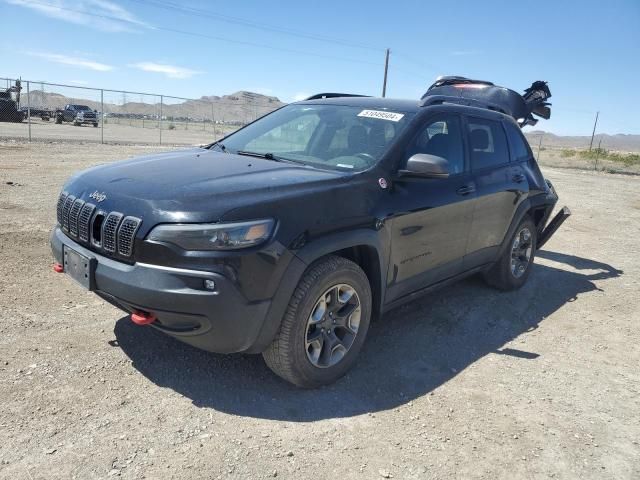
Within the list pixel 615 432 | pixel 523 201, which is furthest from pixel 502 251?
pixel 615 432

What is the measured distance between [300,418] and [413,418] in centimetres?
69

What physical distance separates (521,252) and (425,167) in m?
2.73

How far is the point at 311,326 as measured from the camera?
3.26m

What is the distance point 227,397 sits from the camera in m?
3.21

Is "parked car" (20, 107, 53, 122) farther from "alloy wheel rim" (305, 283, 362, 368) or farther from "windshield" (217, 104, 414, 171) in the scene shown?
"alloy wheel rim" (305, 283, 362, 368)

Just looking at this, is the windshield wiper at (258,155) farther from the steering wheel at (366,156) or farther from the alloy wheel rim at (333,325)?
the alloy wheel rim at (333,325)

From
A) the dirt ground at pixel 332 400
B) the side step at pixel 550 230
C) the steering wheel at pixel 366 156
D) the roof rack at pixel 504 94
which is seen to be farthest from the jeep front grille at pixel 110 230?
the roof rack at pixel 504 94

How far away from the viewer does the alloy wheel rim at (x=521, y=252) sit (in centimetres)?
565

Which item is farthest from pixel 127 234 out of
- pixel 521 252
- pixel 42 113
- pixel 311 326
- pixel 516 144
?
pixel 42 113

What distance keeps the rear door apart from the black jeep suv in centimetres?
2

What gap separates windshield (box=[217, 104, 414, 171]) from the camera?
3.82m

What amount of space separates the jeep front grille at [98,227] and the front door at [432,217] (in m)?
1.70

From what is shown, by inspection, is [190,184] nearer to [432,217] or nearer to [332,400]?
[332,400]

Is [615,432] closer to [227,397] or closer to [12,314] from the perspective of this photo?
[227,397]
